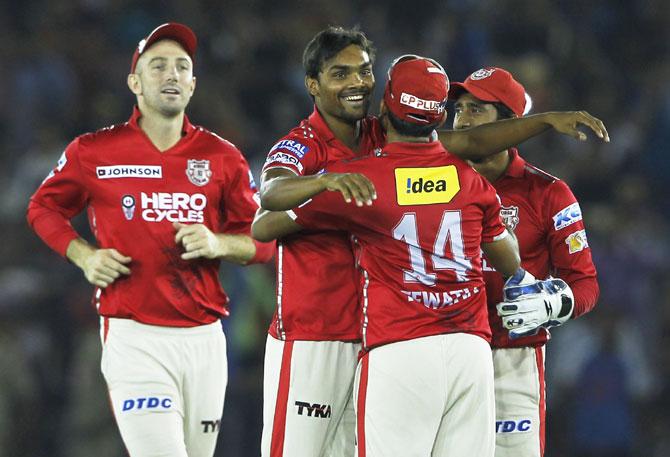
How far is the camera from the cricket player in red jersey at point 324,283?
4941mm

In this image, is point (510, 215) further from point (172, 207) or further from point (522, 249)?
point (172, 207)

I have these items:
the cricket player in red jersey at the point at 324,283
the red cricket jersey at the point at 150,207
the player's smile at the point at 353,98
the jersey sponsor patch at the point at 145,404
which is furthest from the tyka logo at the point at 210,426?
the player's smile at the point at 353,98

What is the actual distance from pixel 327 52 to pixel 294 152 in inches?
19.4

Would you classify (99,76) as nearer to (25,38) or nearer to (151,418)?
(25,38)

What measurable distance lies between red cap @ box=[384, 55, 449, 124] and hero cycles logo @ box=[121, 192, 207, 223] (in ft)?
4.47

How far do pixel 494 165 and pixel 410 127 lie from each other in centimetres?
92

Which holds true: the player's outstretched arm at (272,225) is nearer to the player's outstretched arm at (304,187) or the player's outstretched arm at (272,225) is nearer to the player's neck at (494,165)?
the player's outstretched arm at (304,187)

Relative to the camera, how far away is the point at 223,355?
573 cm

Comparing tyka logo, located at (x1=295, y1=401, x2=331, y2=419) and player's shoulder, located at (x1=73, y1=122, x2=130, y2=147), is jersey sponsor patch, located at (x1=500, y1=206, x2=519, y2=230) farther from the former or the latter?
player's shoulder, located at (x1=73, y1=122, x2=130, y2=147)

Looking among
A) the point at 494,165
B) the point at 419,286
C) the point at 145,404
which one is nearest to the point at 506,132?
the point at 494,165

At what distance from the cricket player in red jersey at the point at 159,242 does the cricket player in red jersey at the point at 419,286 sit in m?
1.14

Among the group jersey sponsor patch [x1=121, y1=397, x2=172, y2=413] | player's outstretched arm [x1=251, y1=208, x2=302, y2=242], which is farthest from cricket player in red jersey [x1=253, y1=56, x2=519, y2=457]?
jersey sponsor patch [x1=121, y1=397, x2=172, y2=413]

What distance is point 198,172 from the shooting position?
5.71 meters

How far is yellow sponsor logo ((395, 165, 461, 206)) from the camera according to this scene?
451 cm
